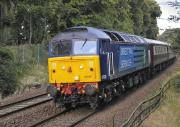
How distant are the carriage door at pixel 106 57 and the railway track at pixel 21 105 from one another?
359cm

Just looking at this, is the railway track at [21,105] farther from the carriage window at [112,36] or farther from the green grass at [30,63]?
the green grass at [30,63]

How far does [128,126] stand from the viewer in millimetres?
14156

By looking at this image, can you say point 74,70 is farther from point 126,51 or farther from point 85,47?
point 126,51

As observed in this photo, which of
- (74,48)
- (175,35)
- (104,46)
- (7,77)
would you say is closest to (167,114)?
(104,46)

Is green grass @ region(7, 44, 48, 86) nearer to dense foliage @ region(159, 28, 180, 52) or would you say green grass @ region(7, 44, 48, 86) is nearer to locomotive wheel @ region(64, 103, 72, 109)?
dense foliage @ region(159, 28, 180, 52)

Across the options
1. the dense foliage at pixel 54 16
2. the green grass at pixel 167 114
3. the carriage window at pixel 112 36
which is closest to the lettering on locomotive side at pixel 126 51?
the carriage window at pixel 112 36

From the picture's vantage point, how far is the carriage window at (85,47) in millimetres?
18953

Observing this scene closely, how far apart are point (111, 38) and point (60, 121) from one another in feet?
17.5

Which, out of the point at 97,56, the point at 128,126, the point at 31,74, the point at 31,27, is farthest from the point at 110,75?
the point at 31,27

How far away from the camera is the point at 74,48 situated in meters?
19.2

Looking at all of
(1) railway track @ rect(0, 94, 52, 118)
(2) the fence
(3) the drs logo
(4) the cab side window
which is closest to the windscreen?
(4) the cab side window

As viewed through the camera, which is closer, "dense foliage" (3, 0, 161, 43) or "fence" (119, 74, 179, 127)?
"fence" (119, 74, 179, 127)

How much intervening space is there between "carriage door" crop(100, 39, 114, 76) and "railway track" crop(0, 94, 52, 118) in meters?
3.59

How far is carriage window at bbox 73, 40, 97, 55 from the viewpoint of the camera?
746 inches
